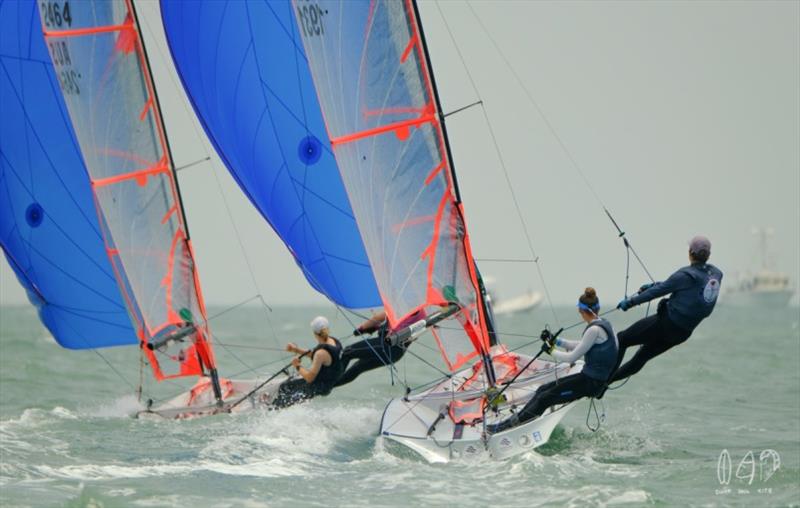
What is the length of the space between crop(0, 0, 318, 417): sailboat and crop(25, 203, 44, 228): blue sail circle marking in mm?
12

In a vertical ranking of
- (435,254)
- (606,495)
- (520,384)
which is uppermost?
(435,254)

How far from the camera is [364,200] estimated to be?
39.2 ft

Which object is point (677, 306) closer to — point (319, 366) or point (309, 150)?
point (319, 366)

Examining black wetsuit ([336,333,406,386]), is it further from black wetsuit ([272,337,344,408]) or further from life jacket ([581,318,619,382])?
life jacket ([581,318,619,382])

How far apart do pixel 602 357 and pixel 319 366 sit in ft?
11.5

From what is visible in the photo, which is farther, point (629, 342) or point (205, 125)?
point (205, 125)

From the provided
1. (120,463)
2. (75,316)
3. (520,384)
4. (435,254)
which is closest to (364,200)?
(435,254)

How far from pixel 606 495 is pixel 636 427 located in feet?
14.5

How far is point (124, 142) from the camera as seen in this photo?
15.0 meters

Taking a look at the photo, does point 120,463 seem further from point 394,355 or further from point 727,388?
point 727,388

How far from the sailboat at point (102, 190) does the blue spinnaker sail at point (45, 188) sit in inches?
0.5

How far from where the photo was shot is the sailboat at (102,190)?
14922mm

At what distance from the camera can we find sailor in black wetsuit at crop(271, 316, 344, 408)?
13359 mm

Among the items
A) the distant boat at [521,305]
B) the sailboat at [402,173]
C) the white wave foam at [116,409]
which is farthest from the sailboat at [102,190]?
the distant boat at [521,305]
